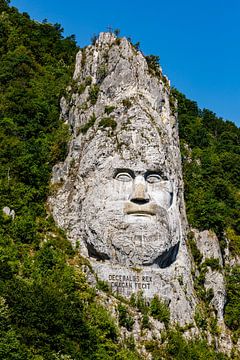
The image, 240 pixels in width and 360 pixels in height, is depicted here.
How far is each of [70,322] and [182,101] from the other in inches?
1488

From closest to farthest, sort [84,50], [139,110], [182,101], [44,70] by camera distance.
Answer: [139,110] → [84,50] → [44,70] → [182,101]

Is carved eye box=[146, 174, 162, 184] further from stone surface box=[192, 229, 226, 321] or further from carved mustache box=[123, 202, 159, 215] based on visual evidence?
stone surface box=[192, 229, 226, 321]

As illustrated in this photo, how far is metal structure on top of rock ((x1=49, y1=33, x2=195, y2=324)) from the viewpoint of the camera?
29.7 m

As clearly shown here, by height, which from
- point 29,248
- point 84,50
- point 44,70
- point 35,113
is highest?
point 44,70

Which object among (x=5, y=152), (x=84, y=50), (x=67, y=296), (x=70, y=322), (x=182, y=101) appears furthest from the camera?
(x=182, y=101)

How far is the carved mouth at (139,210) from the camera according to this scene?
30625 millimetres

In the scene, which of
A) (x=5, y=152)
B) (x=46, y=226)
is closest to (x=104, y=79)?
(x=5, y=152)

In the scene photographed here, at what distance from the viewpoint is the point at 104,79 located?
36250mm

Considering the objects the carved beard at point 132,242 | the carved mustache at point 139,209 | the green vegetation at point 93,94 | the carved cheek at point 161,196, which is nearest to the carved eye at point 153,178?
the carved cheek at point 161,196

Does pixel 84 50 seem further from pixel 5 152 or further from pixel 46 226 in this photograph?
pixel 46 226

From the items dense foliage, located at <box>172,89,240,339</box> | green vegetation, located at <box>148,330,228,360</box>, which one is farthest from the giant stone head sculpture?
green vegetation, located at <box>148,330,228,360</box>

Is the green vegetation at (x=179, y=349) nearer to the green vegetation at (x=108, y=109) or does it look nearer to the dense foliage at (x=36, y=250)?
the dense foliage at (x=36, y=250)

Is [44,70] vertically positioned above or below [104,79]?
above

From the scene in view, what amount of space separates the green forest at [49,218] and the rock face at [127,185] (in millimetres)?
1074
